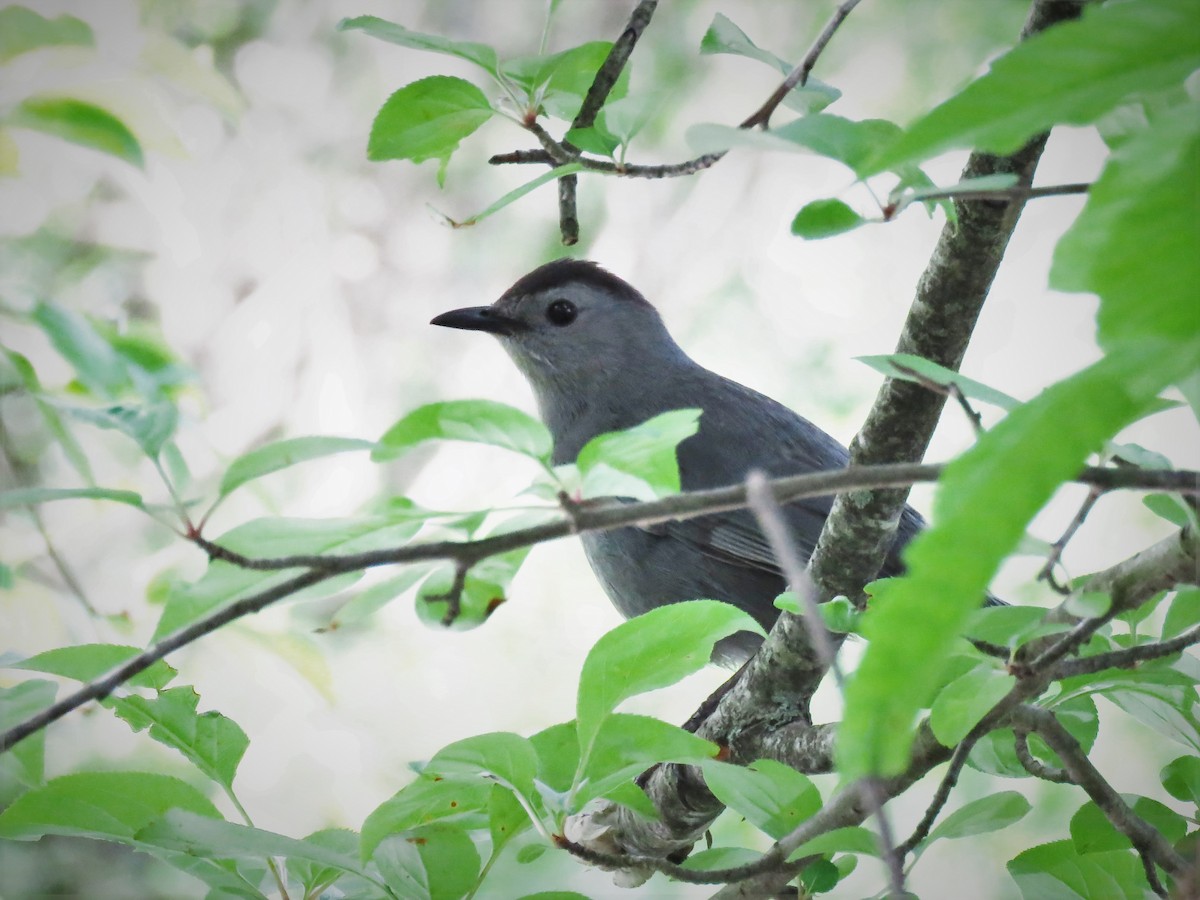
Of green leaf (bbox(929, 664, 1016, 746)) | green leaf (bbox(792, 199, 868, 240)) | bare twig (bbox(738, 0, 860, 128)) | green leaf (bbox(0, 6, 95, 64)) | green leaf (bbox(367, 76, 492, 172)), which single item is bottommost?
green leaf (bbox(929, 664, 1016, 746))

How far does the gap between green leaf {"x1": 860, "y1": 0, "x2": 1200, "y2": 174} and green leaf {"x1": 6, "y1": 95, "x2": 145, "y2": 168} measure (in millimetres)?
1054

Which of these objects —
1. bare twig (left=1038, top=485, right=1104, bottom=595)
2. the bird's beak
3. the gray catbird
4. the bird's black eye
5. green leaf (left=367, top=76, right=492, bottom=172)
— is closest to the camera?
bare twig (left=1038, top=485, right=1104, bottom=595)

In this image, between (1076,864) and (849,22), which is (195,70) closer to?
(849,22)

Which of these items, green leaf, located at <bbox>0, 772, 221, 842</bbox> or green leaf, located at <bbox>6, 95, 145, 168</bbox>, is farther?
green leaf, located at <bbox>6, 95, 145, 168</bbox>

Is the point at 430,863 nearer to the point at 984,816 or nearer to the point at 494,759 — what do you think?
the point at 494,759

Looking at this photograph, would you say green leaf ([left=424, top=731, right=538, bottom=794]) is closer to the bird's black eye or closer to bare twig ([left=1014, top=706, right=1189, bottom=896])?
bare twig ([left=1014, top=706, right=1189, bottom=896])

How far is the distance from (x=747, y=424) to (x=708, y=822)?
4.11 ft

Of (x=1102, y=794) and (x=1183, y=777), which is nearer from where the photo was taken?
(x=1102, y=794)

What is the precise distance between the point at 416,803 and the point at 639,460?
1.36 feet

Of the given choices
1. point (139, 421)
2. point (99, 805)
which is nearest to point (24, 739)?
point (99, 805)

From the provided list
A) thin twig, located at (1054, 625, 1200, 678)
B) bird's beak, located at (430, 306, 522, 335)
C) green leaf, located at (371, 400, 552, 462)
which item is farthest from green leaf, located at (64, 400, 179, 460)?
bird's beak, located at (430, 306, 522, 335)

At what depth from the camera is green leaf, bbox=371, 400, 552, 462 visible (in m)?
0.72

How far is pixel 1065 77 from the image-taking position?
45 cm

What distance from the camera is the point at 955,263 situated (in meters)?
1.27
